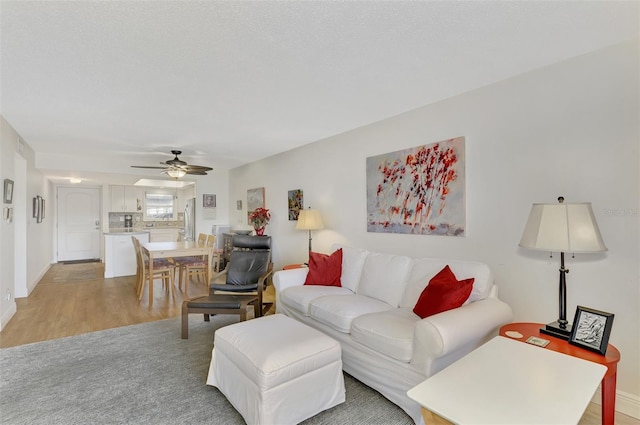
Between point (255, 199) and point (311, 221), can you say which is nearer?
point (311, 221)

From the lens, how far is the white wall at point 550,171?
2.04 m

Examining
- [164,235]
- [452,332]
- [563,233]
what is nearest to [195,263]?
[164,235]

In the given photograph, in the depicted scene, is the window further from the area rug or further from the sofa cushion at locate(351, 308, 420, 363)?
the sofa cushion at locate(351, 308, 420, 363)

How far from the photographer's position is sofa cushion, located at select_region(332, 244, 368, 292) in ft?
10.6

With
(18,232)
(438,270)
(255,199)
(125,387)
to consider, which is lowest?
(125,387)

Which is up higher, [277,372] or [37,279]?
[277,372]

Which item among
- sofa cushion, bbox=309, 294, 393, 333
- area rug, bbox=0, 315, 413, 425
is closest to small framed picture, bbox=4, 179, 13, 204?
area rug, bbox=0, 315, 413, 425

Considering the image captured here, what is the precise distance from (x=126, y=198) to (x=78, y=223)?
53.8 inches

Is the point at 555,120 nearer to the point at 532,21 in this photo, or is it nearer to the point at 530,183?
the point at 530,183

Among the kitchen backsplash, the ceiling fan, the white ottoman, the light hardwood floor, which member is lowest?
the light hardwood floor

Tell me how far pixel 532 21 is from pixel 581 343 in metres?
1.81

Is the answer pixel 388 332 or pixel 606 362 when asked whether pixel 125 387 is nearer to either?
pixel 388 332

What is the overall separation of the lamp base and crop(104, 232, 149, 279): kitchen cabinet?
267 inches

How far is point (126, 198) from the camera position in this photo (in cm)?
886
